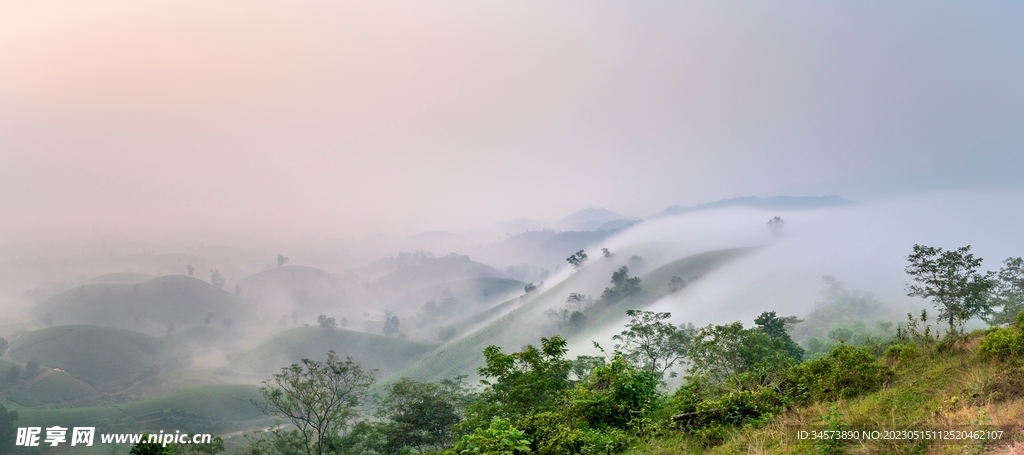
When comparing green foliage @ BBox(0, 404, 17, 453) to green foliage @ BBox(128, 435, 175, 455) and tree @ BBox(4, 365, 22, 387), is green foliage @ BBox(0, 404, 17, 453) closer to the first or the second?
tree @ BBox(4, 365, 22, 387)

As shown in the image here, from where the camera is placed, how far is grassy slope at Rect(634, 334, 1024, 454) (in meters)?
8.19

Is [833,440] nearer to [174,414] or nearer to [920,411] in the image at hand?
[920,411]

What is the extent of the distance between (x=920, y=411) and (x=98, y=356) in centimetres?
23364

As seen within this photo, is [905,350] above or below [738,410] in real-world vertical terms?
above

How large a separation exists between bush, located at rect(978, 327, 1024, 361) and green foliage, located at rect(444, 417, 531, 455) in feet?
35.6

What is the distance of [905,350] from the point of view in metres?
13.4

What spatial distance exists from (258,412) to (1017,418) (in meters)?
160

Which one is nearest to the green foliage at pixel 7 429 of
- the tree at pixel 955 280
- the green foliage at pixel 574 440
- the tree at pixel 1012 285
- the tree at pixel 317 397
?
the tree at pixel 317 397

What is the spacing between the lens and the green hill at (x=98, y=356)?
167375 millimetres

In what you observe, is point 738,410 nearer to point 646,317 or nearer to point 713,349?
point 713,349

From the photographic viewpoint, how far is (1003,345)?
11.3 m

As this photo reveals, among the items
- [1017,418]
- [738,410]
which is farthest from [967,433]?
[738,410]

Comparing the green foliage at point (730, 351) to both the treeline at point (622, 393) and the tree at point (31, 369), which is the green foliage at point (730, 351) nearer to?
the treeline at point (622, 393)

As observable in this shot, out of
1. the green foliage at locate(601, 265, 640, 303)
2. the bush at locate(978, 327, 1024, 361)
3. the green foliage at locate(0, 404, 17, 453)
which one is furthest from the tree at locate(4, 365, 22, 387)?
the bush at locate(978, 327, 1024, 361)
